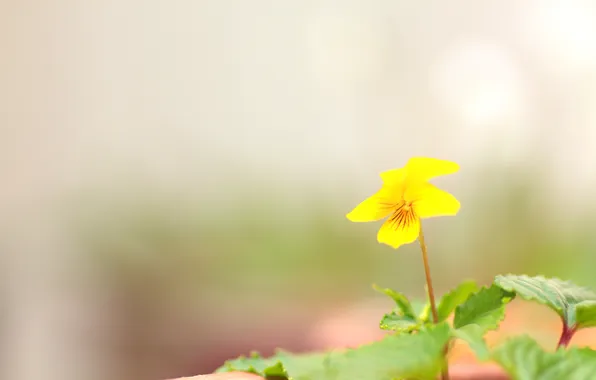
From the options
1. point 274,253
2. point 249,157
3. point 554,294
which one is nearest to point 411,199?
point 554,294

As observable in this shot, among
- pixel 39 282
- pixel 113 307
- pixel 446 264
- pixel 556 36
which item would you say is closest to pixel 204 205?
pixel 113 307

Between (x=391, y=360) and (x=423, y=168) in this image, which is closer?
(x=391, y=360)

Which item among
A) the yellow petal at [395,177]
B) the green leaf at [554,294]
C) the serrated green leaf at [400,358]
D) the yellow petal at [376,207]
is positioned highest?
the yellow petal at [395,177]

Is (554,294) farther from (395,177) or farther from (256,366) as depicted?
(256,366)

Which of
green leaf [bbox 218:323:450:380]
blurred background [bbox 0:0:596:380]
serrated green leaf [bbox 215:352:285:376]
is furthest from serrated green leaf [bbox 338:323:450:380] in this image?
blurred background [bbox 0:0:596:380]

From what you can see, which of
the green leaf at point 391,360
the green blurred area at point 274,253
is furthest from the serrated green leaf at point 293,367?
the green blurred area at point 274,253

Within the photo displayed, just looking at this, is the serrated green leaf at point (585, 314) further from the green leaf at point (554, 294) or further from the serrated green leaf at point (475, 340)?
the serrated green leaf at point (475, 340)

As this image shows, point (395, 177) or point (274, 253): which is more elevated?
point (274, 253)
